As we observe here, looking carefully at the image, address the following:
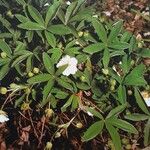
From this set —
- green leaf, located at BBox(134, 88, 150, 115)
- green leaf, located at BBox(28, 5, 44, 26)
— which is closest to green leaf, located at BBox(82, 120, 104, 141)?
green leaf, located at BBox(134, 88, 150, 115)

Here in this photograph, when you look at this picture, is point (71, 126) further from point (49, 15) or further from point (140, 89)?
point (49, 15)

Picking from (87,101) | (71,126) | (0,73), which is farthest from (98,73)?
(0,73)

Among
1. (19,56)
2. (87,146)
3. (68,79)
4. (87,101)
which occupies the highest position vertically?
(19,56)

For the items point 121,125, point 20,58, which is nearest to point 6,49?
point 20,58

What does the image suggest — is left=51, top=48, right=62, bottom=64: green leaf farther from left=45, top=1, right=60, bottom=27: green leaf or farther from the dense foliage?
left=45, top=1, right=60, bottom=27: green leaf

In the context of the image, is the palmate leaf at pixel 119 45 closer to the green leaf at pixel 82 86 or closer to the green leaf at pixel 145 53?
the green leaf at pixel 145 53

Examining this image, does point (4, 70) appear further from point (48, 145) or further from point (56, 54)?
point (48, 145)

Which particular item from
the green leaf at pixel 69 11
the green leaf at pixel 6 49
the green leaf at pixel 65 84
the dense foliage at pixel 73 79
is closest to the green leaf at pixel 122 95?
the dense foliage at pixel 73 79
